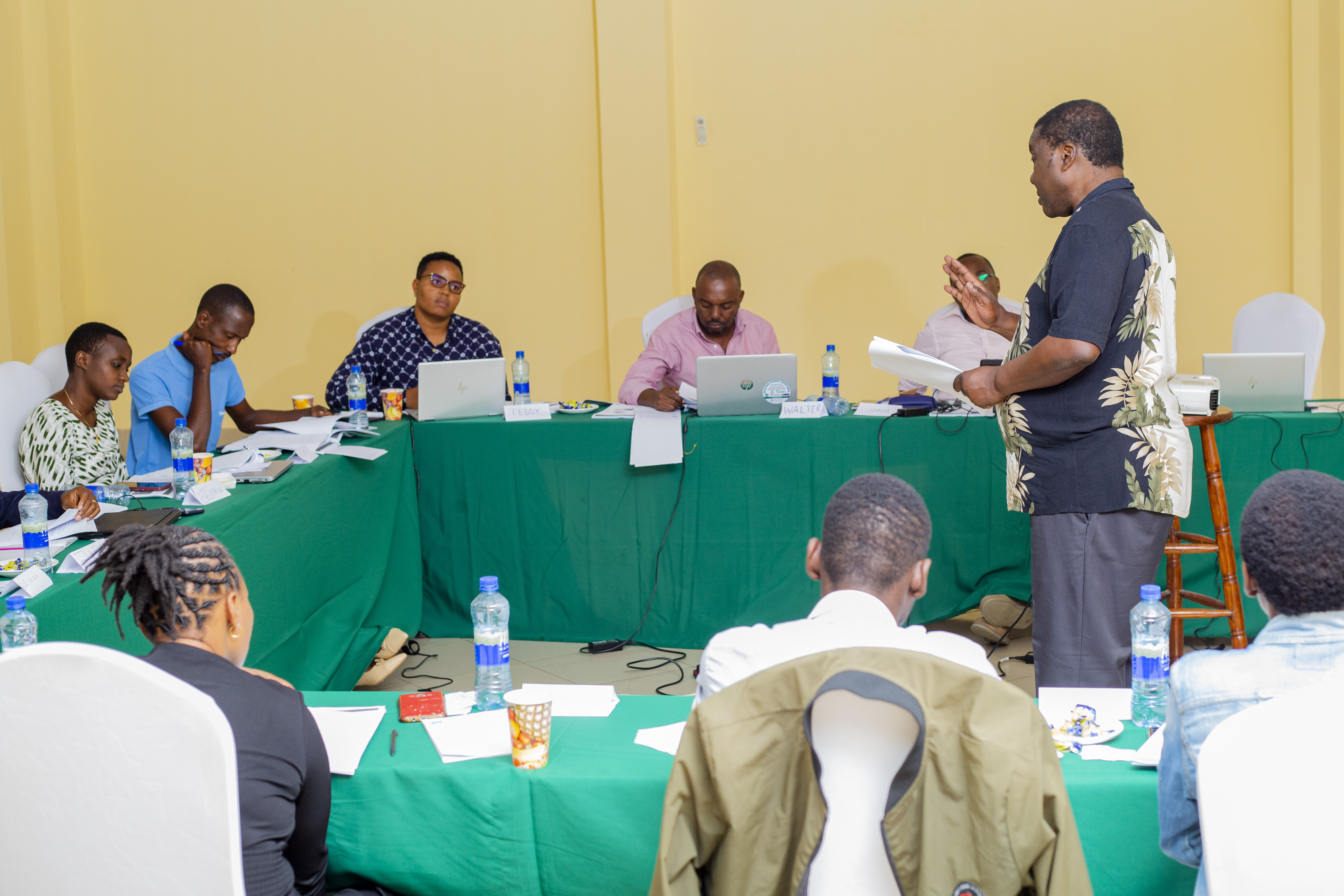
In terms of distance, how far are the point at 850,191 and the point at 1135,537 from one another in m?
3.26

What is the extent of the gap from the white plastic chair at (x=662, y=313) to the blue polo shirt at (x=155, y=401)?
1751mm

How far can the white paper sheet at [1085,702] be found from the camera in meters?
1.63

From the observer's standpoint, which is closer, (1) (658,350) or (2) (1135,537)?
(2) (1135,537)

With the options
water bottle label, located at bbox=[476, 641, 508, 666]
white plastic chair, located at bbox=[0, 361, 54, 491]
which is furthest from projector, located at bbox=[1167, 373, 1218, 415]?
white plastic chair, located at bbox=[0, 361, 54, 491]

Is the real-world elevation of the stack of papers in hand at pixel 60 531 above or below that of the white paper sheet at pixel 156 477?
below

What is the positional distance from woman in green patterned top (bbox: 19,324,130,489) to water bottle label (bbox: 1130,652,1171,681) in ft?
8.60

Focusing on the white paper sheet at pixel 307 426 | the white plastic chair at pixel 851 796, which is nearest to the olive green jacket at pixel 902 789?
the white plastic chair at pixel 851 796

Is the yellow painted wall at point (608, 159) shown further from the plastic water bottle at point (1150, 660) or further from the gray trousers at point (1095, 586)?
the plastic water bottle at point (1150, 660)

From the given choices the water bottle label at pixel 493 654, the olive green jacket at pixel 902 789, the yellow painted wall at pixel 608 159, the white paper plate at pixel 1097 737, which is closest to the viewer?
the olive green jacket at pixel 902 789

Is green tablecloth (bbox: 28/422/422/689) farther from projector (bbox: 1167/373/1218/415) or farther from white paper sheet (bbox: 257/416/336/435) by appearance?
projector (bbox: 1167/373/1218/415)

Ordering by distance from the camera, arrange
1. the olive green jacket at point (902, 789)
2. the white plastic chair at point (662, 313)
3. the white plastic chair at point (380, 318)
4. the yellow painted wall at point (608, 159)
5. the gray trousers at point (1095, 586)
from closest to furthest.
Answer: the olive green jacket at point (902, 789)
the gray trousers at point (1095, 586)
the white plastic chair at point (380, 318)
the white plastic chair at point (662, 313)
the yellow painted wall at point (608, 159)

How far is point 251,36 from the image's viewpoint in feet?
17.5

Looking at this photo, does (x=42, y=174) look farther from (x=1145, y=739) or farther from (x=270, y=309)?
(x=1145, y=739)

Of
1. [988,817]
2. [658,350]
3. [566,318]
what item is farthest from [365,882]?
[566,318]
